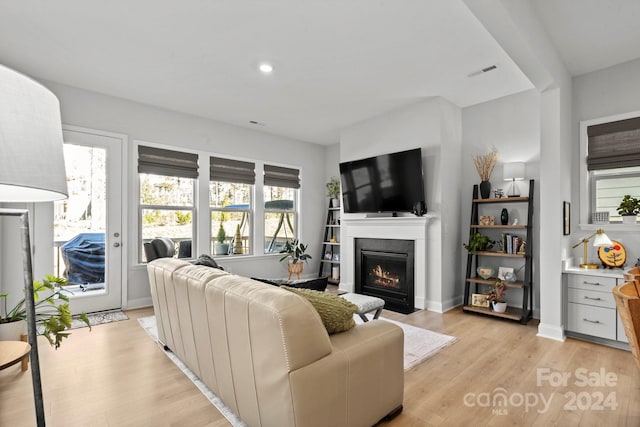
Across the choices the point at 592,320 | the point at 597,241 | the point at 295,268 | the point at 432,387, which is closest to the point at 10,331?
the point at 432,387

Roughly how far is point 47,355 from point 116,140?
2550 mm

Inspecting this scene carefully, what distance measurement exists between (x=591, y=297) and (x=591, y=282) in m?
0.14

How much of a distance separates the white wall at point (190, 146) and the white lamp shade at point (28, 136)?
12.6 ft

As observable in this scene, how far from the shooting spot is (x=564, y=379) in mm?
2438

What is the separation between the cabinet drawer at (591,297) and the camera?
3.01 metres

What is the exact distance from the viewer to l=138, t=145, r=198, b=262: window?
4473 mm

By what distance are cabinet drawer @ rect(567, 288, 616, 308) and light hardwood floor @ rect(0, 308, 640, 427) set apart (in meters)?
0.38

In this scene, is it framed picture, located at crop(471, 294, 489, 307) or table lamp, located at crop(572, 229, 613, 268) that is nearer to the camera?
table lamp, located at crop(572, 229, 613, 268)

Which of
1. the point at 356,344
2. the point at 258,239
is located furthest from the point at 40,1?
the point at 258,239

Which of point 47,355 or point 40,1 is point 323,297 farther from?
point 40,1

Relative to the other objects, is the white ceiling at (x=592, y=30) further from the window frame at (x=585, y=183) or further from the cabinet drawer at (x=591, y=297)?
the cabinet drawer at (x=591, y=297)

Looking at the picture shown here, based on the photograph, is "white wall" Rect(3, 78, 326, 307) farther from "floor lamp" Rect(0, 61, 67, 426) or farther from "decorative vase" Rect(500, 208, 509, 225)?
"floor lamp" Rect(0, 61, 67, 426)

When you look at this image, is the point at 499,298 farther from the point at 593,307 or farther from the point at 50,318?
the point at 50,318

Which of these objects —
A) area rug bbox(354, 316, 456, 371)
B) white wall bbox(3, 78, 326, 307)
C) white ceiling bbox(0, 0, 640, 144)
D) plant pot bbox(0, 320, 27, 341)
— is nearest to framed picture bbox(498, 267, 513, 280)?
area rug bbox(354, 316, 456, 371)
